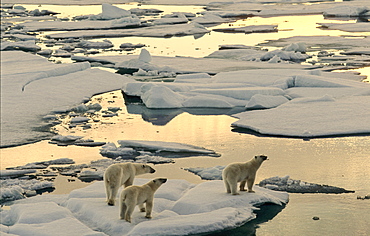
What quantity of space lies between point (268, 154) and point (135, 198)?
4.49 metres

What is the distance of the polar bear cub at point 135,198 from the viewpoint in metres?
6.63

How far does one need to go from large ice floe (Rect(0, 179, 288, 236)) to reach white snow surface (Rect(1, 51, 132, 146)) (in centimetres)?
451

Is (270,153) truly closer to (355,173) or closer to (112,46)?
(355,173)

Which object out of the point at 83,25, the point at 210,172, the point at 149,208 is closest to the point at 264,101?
the point at 210,172

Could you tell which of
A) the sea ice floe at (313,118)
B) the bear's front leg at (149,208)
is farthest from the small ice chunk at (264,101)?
the bear's front leg at (149,208)

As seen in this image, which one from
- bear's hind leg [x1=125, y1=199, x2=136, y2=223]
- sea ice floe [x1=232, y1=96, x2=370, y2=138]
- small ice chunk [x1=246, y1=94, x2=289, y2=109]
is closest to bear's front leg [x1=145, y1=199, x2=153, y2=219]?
bear's hind leg [x1=125, y1=199, x2=136, y2=223]

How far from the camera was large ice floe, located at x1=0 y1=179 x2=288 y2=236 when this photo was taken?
22.0 ft

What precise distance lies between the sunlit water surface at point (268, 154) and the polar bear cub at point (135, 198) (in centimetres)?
104

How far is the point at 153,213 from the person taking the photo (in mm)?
7137

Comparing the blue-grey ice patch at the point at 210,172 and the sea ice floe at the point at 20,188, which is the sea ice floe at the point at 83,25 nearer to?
the sea ice floe at the point at 20,188

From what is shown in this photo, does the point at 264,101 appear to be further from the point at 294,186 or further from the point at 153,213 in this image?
the point at 153,213

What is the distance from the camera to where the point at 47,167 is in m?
10.4

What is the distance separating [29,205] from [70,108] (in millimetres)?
7167

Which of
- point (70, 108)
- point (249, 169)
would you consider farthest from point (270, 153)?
point (70, 108)
